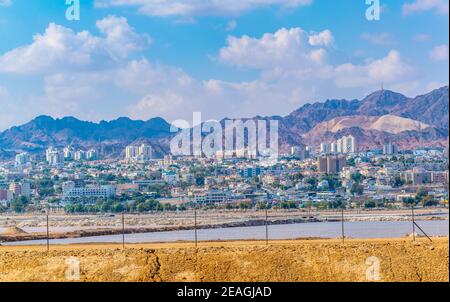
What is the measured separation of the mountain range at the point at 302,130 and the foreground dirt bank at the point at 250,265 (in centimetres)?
7418

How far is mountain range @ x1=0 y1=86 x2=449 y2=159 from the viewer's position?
3711 inches

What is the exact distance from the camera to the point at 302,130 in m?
99.8

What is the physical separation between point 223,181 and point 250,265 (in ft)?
185

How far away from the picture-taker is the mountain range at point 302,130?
3711 inches

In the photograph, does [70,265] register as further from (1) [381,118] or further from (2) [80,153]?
(1) [381,118]

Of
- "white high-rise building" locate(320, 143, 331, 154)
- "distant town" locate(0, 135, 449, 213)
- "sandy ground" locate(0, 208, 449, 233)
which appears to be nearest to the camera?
"sandy ground" locate(0, 208, 449, 233)

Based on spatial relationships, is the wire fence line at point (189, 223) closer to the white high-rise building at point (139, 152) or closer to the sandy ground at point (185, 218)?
the sandy ground at point (185, 218)

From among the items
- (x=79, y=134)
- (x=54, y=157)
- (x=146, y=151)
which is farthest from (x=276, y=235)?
(x=79, y=134)

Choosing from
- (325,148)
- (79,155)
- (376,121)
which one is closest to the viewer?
(79,155)

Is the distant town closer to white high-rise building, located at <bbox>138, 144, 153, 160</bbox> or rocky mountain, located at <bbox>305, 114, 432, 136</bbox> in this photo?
white high-rise building, located at <bbox>138, 144, 153, 160</bbox>

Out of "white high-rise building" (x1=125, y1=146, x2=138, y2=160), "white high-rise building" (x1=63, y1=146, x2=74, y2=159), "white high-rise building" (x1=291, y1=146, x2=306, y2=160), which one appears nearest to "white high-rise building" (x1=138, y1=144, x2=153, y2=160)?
"white high-rise building" (x1=125, y1=146, x2=138, y2=160)

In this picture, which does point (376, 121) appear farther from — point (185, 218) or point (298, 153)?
point (185, 218)

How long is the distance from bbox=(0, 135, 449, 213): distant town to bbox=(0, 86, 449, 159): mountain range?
10.9 ft
